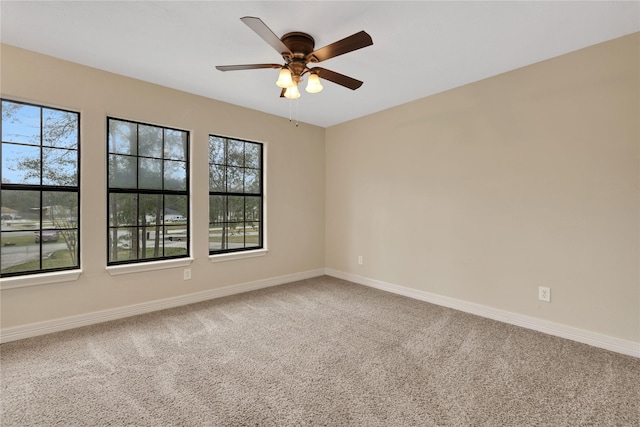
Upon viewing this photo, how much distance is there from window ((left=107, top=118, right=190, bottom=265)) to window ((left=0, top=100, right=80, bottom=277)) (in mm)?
300

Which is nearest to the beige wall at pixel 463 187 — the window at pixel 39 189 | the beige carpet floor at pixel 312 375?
the window at pixel 39 189

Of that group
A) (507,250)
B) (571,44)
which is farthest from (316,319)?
(571,44)

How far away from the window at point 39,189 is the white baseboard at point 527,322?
3.63 meters

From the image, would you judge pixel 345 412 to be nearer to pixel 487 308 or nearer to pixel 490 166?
pixel 487 308

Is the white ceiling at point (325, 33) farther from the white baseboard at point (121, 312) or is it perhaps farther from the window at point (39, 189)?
the white baseboard at point (121, 312)

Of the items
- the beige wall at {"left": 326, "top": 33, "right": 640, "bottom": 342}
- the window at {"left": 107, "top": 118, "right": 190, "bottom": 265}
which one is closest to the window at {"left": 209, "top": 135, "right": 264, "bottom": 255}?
the window at {"left": 107, "top": 118, "right": 190, "bottom": 265}

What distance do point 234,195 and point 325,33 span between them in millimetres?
2390

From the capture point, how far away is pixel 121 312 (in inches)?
118

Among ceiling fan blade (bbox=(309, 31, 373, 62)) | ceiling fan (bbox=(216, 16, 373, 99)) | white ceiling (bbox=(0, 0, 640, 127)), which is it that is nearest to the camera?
ceiling fan blade (bbox=(309, 31, 373, 62))

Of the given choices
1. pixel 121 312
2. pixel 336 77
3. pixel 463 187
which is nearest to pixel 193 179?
pixel 121 312

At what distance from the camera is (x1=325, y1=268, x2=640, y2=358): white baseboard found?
2.33 metres

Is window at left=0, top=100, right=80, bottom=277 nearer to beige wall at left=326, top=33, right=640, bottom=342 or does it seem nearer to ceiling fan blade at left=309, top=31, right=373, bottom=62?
ceiling fan blade at left=309, top=31, right=373, bottom=62

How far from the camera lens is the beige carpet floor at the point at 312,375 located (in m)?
1.64

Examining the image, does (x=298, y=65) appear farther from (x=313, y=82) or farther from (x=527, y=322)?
(x=527, y=322)
